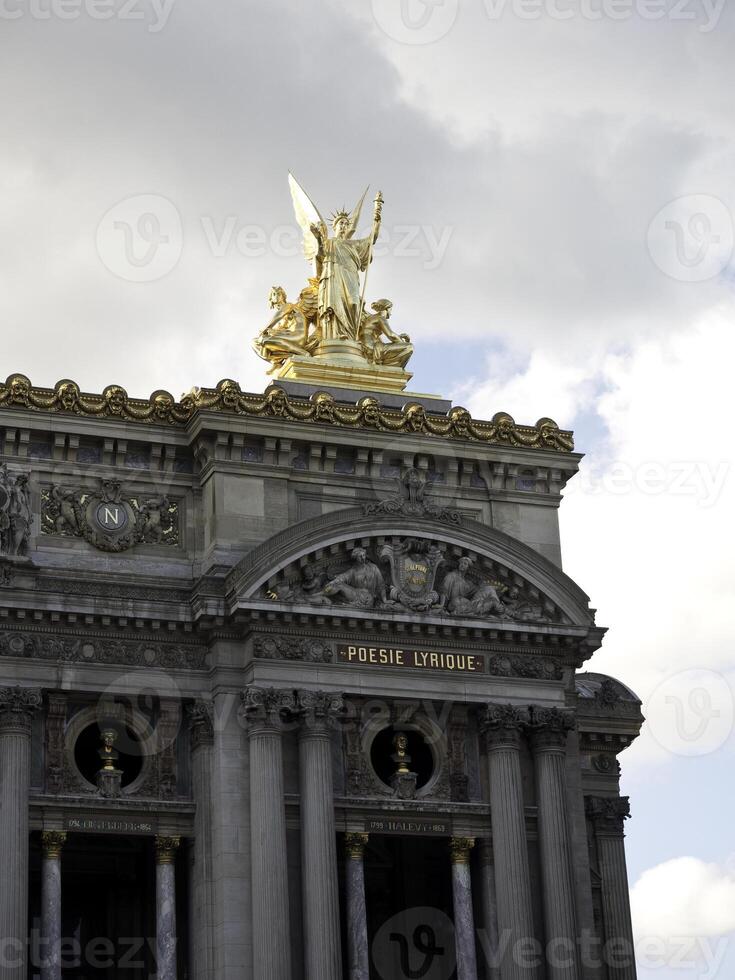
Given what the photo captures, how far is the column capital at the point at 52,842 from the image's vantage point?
44000 millimetres

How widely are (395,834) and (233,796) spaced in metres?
3.86

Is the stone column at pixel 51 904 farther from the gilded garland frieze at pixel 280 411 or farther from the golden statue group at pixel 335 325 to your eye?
the golden statue group at pixel 335 325

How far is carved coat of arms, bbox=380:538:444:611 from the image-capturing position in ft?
155

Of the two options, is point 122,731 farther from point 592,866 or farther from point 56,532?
point 592,866

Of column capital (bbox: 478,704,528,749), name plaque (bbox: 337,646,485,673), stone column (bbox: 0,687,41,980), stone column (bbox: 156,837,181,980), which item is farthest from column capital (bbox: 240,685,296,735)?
column capital (bbox: 478,704,528,749)

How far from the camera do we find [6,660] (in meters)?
44.6

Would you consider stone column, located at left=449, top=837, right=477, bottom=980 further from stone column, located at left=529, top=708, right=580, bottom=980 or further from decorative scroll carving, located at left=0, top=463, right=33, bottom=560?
decorative scroll carving, located at left=0, top=463, right=33, bottom=560

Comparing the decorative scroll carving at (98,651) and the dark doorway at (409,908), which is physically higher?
the decorative scroll carving at (98,651)

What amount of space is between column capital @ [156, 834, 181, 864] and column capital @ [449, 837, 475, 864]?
20.5 ft

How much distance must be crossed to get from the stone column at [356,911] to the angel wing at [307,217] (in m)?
15.6

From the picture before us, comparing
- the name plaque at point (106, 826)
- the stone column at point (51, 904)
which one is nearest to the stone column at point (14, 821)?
the stone column at point (51, 904)

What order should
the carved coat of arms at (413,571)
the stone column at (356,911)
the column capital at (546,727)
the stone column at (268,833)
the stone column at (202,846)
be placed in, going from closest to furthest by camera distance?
1. the stone column at (268,833)
2. the stone column at (202,846)
3. the stone column at (356,911)
4. the carved coat of arms at (413,571)
5. the column capital at (546,727)

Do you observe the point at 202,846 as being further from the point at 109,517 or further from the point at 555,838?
the point at 555,838

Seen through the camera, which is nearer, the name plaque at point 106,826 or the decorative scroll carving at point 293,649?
the name plaque at point 106,826
